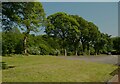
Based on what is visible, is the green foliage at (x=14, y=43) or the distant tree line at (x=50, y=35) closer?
the distant tree line at (x=50, y=35)

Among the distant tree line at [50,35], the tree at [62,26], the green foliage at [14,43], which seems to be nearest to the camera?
the distant tree line at [50,35]

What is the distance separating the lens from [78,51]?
50.4 meters

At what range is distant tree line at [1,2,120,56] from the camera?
14123 millimetres

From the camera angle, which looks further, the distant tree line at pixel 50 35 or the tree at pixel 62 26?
the tree at pixel 62 26

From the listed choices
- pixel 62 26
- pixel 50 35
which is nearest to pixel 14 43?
pixel 50 35

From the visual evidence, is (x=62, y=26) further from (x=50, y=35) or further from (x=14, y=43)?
(x=14, y=43)

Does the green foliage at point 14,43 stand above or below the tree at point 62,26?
below

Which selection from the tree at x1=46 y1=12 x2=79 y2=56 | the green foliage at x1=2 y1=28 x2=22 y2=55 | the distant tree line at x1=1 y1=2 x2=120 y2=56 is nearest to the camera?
the distant tree line at x1=1 y1=2 x2=120 y2=56

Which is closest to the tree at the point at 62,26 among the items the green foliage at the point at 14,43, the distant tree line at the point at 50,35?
the distant tree line at the point at 50,35

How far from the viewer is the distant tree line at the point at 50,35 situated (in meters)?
14.1

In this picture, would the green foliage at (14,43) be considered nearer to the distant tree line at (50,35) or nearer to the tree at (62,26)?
the distant tree line at (50,35)

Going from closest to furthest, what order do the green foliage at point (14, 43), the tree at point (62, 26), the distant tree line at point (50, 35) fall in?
the distant tree line at point (50, 35)
the green foliage at point (14, 43)
the tree at point (62, 26)

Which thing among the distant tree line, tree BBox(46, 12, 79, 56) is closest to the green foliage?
the distant tree line

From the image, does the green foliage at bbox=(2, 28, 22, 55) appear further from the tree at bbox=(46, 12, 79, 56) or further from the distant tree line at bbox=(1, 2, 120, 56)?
the tree at bbox=(46, 12, 79, 56)
